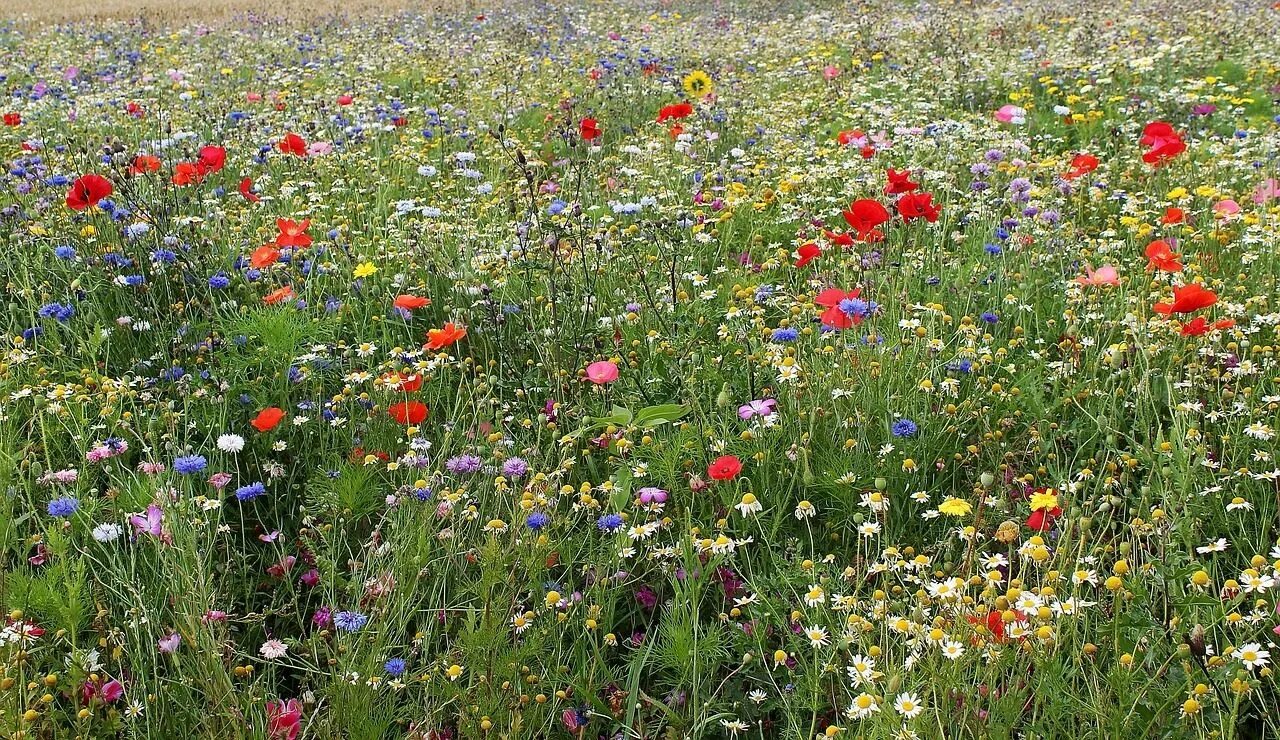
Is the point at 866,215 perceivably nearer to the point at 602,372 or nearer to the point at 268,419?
the point at 602,372

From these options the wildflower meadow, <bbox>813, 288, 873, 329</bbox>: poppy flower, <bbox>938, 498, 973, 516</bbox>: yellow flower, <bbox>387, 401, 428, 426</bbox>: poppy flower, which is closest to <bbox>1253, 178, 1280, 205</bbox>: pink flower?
the wildflower meadow

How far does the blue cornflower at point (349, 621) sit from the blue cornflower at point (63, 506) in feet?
2.23

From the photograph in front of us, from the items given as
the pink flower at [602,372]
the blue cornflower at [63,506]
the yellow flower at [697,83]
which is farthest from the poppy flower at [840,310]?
the yellow flower at [697,83]

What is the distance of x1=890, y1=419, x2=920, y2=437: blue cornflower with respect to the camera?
2.49m

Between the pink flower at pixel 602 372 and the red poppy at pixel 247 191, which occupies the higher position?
the red poppy at pixel 247 191

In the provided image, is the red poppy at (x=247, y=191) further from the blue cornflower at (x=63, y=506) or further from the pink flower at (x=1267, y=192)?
the pink flower at (x=1267, y=192)

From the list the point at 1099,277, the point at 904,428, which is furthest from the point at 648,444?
the point at 1099,277

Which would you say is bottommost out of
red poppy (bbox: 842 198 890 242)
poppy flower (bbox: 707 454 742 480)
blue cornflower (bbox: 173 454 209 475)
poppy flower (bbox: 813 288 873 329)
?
poppy flower (bbox: 707 454 742 480)

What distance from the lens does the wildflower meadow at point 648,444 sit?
1.84 metres

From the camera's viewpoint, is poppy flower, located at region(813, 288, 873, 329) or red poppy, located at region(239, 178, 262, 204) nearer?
poppy flower, located at region(813, 288, 873, 329)

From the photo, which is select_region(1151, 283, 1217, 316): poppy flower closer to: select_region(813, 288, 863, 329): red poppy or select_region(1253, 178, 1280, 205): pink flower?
select_region(813, 288, 863, 329): red poppy

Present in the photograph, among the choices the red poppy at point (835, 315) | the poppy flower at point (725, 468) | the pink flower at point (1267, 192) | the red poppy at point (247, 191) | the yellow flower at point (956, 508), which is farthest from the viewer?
the pink flower at point (1267, 192)

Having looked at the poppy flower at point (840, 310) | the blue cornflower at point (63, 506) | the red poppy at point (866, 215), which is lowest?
the poppy flower at point (840, 310)

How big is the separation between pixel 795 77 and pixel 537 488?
6.00 meters
